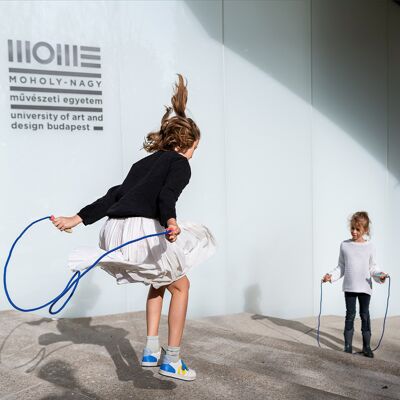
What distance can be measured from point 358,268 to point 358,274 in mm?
58

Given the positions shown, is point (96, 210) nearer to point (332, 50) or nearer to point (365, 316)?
point (365, 316)

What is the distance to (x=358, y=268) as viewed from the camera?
518 centimetres

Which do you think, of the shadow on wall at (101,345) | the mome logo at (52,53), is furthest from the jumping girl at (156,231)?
→ the mome logo at (52,53)

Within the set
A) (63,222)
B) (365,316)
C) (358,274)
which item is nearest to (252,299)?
(365,316)

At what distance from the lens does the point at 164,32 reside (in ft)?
21.7

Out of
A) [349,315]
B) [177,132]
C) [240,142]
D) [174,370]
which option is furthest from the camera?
[240,142]

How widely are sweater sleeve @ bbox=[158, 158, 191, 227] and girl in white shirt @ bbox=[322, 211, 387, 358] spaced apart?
2618 mm

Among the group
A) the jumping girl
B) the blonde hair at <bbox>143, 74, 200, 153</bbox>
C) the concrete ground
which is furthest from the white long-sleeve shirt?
the blonde hair at <bbox>143, 74, 200, 153</bbox>

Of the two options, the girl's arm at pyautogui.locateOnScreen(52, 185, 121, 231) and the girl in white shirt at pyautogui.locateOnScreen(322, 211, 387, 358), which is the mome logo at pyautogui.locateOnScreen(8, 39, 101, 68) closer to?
the girl's arm at pyautogui.locateOnScreen(52, 185, 121, 231)

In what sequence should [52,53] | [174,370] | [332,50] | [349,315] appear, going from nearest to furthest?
[174,370] → [349,315] → [52,53] → [332,50]

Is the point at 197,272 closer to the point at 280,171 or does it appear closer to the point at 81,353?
the point at 280,171

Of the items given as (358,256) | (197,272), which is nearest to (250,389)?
(358,256)

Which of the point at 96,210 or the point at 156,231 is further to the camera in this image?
the point at 96,210

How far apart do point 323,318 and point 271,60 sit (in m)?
3.86
